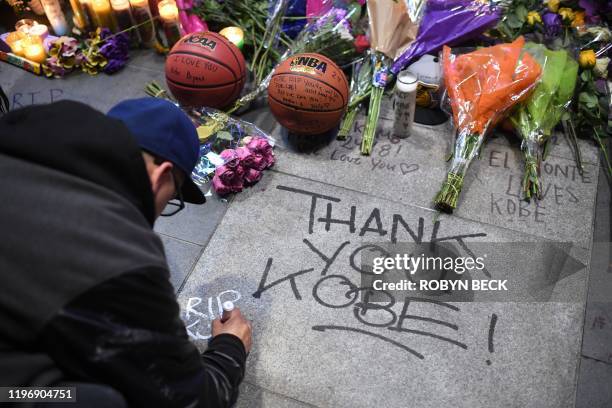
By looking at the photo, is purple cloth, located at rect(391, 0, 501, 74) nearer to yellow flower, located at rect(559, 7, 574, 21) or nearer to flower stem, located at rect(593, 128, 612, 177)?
yellow flower, located at rect(559, 7, 574, 21)

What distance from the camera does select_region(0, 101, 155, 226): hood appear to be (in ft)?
4.75

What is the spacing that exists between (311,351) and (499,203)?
138 centimetres

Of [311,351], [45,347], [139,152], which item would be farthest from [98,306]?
[311,351]

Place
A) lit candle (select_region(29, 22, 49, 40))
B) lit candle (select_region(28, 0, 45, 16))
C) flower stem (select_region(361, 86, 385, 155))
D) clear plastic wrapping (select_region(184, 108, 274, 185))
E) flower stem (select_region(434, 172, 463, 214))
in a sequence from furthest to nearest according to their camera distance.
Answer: lit candle (select_region(28, 0, 45, 16)) → lit candle (select_region(29, 22, 49, 40)) → flower stem (select_region(361, 86, 385, 155)) → clear plastic wrapping (select_region(184, 108, 274, 185)) → flower stem (select_region(434, 172, 463, 214))

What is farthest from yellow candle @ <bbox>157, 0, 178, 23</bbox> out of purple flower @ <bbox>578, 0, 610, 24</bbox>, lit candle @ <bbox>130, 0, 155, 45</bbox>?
purple flower @ <bbox>578, 0, 610, 24</bbox>

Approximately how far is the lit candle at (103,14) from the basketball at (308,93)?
1.66m

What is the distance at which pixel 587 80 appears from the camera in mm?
3414

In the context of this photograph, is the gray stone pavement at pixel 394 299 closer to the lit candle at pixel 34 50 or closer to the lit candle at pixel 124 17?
the lit candle at pixel 124 17

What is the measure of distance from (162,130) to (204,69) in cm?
165

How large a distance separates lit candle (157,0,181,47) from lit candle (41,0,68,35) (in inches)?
32.1

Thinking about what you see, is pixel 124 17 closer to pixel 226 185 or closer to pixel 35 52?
pixel 35 52

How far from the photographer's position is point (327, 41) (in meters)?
3.61

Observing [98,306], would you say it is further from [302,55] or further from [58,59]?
[58,59]

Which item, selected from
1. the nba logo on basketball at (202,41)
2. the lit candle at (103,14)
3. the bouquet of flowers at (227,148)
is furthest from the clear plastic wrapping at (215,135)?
the lit candle at (103,14)
